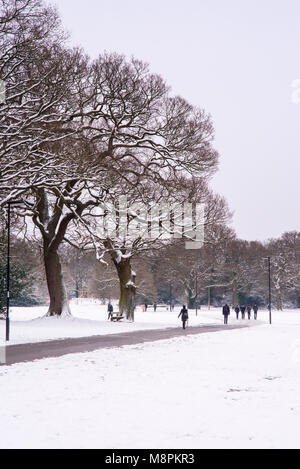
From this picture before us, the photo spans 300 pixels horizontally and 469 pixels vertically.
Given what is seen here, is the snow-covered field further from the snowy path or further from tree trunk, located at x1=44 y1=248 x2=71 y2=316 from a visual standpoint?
tree trunk, located at x1=44 y1=248 x2=71 y2=316

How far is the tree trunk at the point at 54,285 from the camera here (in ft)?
109

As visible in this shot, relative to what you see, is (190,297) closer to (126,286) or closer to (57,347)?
(126,286)

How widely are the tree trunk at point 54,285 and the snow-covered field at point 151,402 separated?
1657 centimetres

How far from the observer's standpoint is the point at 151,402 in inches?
377

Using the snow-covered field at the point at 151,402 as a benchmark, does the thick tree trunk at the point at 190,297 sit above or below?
above

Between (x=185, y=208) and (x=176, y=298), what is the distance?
6409 centimetres

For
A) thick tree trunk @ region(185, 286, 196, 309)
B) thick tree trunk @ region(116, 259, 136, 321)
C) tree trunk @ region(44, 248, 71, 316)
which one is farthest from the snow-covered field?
thick tree trunk @ region(185, 286, 196, 309)

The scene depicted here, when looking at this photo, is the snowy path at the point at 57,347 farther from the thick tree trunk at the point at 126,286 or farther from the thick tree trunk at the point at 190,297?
the thick tree trunk at the point at 190,297

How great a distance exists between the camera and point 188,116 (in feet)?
104

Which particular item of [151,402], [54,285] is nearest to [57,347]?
[151,402]

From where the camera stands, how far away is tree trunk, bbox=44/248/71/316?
33125 millimetres

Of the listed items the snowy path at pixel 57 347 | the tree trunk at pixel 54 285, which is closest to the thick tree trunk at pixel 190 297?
the tree trunk at pixel 54 285

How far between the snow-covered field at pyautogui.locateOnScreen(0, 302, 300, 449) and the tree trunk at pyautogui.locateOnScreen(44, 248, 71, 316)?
1657 centimetres
